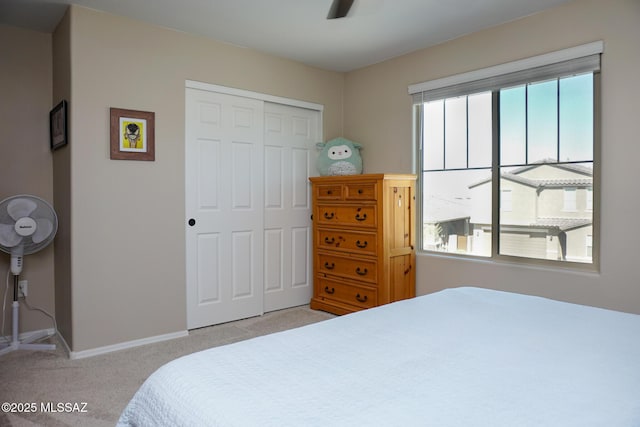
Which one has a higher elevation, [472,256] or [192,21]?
[192,21]

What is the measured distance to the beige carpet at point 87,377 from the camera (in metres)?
2.18

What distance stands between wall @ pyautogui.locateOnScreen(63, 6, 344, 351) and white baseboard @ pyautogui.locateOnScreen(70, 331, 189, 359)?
1.3 inches

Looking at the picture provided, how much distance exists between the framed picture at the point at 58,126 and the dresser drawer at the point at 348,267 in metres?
2.35

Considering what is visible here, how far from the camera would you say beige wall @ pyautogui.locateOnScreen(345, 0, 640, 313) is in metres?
2.64

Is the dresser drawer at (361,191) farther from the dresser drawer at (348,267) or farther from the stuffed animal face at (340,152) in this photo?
the dresser drawer at (348,267)

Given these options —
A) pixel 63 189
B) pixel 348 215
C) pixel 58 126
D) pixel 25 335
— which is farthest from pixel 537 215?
pixel 25 335

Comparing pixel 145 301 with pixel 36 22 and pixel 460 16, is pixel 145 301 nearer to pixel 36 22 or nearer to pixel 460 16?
pixel 36 22

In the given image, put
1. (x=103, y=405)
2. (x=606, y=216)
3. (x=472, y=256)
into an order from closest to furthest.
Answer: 1. (x=103, y=405)
2. (x=606, y=216)
3. (x=472, y=256)

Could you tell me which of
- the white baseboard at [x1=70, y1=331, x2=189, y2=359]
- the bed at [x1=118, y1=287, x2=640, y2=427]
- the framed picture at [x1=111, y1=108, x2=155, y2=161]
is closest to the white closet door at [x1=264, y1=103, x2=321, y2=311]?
the white baseboard at [x1=70, y1=331, x2=189, y2=359]

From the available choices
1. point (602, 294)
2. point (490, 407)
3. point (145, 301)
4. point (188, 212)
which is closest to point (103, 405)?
point (145, 301)

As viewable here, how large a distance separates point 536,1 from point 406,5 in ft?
2.80

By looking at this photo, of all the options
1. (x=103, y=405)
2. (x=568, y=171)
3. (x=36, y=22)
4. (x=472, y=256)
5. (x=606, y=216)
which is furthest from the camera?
(x=472, y=256)

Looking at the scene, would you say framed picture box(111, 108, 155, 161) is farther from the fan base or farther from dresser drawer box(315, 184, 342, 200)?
dresser drawer box(315, 184, 342, 200)

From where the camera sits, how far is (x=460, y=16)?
3090 millimetres
